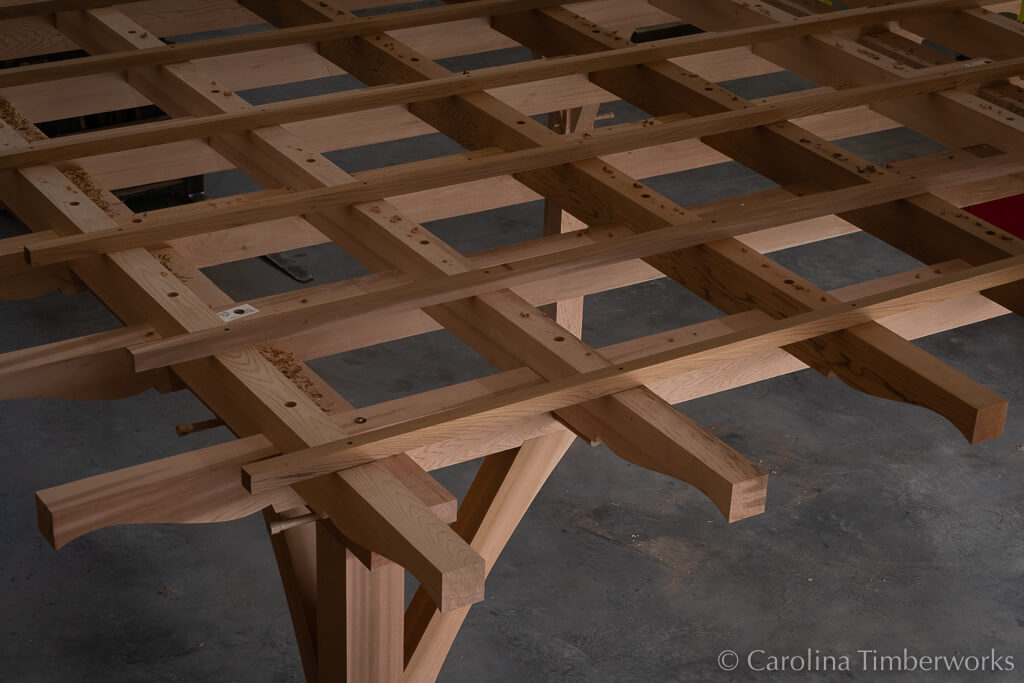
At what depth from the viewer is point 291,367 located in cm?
284

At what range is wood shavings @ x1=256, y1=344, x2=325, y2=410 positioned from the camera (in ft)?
9.00

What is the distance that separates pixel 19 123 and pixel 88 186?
47 centimetres

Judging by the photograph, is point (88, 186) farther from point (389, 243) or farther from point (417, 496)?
point (417, 496)

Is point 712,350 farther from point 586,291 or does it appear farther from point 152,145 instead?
point 152,145

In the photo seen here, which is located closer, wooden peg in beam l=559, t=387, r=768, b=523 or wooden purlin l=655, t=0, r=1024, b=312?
wooden peg in beam l=559, t=387, r=768, b=523

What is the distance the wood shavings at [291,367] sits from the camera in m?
2.74

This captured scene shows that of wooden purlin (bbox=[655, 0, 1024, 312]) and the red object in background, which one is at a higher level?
wooden purlin (bbox=[655, 0, 1024, 312])

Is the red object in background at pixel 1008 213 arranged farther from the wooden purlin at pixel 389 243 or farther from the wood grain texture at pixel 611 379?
the wooden purlin at pixel 389 243

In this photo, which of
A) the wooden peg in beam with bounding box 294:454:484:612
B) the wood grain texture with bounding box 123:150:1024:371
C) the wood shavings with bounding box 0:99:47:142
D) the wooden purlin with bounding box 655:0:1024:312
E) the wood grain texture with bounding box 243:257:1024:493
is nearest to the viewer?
the wooden peg in beam with bounding box 294:454:484:612

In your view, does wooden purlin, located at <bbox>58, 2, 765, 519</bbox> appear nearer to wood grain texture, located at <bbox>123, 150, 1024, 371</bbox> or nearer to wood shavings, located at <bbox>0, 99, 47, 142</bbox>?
wood grain texture, located at <bbox>123, 150, 1024, 371</bbox>

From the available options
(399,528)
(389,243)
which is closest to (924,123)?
(389,243)

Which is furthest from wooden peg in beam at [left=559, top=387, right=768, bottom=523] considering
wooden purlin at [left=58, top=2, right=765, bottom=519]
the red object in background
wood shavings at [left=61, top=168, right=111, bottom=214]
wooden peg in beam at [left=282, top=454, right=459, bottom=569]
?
the red object in background

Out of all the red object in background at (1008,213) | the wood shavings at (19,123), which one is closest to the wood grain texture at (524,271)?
the wood shavings at (19,123)

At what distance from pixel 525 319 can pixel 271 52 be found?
190 centimetres
